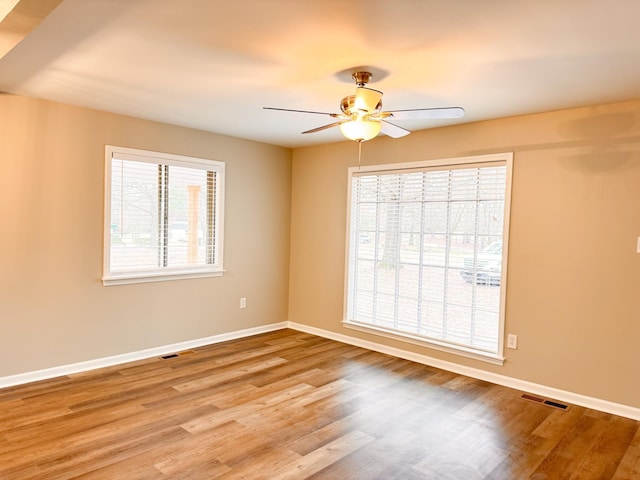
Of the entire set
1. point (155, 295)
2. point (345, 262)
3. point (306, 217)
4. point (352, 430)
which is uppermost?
point (306, 217)

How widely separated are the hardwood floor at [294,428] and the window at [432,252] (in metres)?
0.55

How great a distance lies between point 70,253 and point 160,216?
2.91 feet

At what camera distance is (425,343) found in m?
4.32

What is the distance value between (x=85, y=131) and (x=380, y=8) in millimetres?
3002

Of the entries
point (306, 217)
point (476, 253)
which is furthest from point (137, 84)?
point (476, 253)

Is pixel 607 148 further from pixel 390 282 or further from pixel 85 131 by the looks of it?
pixel 85 131

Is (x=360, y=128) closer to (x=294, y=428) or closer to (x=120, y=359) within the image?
(x=294, y=428)

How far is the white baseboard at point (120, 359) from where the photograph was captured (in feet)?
11.5

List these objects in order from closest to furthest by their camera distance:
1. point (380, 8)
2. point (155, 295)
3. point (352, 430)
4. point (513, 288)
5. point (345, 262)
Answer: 1. point (380, 8)
2. point (352, 430)
3. point (513, 288)
4. point (155, 295)
5. point (345, 262)

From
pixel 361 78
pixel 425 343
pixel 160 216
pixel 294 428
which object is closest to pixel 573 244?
pixel 425 343

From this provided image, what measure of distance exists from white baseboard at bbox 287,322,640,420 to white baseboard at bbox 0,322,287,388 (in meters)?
1.01

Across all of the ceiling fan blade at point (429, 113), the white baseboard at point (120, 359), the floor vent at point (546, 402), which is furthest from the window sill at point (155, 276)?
the floor vent at point (546, 402)

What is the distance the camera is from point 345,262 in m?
5.01

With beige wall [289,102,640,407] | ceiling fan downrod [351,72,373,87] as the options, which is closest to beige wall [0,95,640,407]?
beige wall [289,102,640,407]
